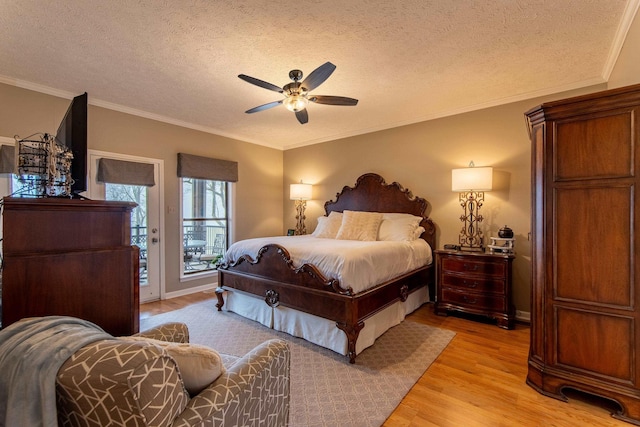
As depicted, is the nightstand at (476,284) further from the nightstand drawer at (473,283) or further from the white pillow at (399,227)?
the white pillow at (399,227)

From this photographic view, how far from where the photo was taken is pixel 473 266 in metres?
3.31

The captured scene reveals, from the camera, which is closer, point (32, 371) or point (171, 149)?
point (32, 371)

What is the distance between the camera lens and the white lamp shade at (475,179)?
3.31 m

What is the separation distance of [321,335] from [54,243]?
214 centimetres

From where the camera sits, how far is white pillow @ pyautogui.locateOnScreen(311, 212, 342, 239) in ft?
14.1

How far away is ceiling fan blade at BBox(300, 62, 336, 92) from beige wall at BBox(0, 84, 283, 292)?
2.80 metres

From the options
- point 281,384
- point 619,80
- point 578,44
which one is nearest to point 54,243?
point 281,384

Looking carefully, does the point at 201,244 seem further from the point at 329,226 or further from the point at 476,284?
the point at 476,284

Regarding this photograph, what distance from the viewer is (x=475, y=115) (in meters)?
3.77

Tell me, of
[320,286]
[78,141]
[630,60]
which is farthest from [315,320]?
[630,60]

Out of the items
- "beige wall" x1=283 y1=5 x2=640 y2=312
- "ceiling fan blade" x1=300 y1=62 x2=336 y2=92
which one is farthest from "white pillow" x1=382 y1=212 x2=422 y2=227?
"ceiling fan blade" x1=300 y1=62 x2=336 y2=92

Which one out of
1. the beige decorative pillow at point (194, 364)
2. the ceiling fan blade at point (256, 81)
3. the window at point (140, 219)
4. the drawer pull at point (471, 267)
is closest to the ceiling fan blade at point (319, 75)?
the ceiling fan blade at point (256, 81)

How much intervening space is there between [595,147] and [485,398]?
5.98ft

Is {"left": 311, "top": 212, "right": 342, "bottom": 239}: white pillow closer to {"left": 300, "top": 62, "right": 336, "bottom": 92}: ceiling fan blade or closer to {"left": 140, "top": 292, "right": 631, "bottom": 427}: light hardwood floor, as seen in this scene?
{"left": 140, "top": 292, "right": 631, "bottom": 427}: light hardwood floor
